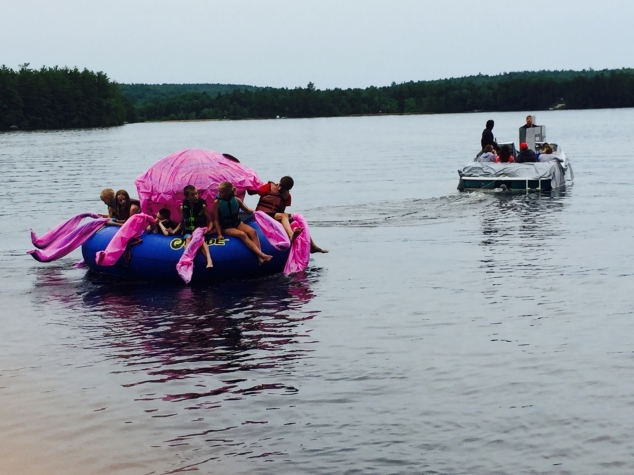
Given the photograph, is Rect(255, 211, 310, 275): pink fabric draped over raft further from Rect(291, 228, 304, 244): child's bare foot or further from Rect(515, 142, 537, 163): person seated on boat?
Rect(515, 142, 537, 163): person seated on boat

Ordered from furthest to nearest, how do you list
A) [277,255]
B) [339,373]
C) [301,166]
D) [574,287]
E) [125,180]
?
[301,166] < [125,180] < [277,255] < [574,287] < [339,373]

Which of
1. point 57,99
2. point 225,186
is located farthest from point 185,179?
point 57,99

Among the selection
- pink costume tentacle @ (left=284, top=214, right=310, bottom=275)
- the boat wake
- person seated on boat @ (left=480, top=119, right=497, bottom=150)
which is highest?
person seated on boat @ (left=480, top=119, right=497, bottom=150)

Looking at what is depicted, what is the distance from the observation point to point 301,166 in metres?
49.8

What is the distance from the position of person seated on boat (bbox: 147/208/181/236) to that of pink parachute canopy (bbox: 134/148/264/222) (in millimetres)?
229

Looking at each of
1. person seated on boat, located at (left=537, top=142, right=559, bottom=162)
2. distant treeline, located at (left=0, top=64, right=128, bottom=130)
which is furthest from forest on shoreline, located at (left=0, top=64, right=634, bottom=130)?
person seated on boat, located at (left=537, top=142, right=559, bottom=162)

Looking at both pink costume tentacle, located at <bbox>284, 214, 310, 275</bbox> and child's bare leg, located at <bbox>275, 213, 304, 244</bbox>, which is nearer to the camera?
child's bare leg, located at <bbox>275, 213, 304, 244</bbox>

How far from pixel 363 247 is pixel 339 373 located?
9.23m

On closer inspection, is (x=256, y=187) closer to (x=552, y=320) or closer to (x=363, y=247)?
(x=363, y=247)

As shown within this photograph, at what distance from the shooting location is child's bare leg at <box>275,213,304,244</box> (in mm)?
16594

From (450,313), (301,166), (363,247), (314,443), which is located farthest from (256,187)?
(301,166)

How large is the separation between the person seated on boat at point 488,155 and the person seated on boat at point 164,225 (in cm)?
1404

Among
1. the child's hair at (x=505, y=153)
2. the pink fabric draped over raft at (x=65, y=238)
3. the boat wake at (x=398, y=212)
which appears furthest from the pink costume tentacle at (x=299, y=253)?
the child's hair at (x=505, y=153)

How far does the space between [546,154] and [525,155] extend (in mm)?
2280
